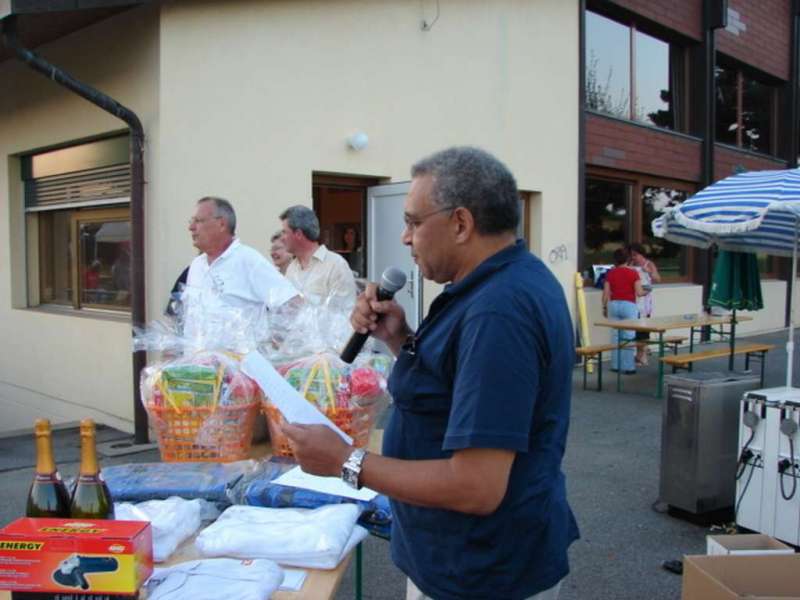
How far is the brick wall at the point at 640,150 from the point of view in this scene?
10859 millimetres

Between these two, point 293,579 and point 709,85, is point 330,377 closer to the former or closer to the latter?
point 293,579

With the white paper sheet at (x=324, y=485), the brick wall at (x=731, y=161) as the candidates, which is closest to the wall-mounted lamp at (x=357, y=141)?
the white paper sheet at (x=324, y=485)

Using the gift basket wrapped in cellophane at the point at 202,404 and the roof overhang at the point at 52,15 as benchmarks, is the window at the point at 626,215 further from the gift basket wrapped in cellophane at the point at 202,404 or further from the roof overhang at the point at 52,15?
the gift basket wrapped in cellophane at the point at 202,404

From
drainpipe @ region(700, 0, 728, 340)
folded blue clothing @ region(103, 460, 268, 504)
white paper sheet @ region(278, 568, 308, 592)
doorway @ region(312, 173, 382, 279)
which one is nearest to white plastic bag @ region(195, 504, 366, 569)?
white paper sheet @ region(278, 568, 308, 592)

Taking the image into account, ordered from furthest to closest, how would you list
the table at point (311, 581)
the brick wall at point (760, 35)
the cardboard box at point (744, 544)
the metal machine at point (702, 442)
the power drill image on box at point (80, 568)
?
the brick wall at point (760, 35), the metal machine at point (702, 442), the cardboard box at point (744, 544), the table at point (311, 581), the power drill image on box at point (80, 568)

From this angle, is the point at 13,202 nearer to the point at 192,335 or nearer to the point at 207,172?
the point at 207,172

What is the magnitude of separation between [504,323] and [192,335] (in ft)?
6.04

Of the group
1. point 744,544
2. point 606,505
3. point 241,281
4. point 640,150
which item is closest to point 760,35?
point 640,150

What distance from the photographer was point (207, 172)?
634cm

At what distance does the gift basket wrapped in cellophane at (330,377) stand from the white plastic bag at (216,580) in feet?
2.80

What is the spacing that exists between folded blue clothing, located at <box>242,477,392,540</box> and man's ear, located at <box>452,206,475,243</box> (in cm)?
100

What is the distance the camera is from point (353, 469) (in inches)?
60.0

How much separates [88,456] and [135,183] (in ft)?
15.7

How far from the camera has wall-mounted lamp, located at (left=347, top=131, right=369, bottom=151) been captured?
730 centimetres
